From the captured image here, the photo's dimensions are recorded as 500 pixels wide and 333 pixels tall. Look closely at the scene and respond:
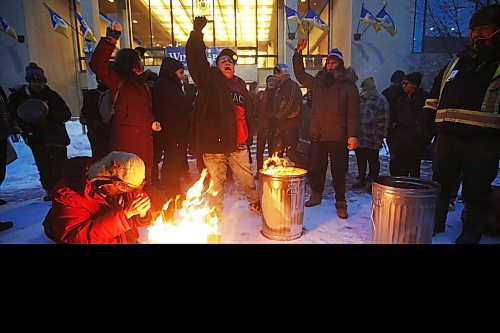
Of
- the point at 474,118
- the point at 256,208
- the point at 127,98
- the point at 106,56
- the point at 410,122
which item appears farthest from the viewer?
the point at 410,122

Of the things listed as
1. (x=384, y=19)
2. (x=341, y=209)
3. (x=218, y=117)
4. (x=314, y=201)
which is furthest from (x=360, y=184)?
(x=384, y=19)

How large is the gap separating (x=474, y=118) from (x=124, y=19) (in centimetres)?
1585

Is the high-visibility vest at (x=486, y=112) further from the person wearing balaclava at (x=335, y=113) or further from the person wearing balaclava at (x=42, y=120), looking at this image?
the person wearing balaclava at (x=42, y=120)

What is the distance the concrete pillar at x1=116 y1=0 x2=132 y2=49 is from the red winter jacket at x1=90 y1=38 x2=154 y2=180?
43.0 ft

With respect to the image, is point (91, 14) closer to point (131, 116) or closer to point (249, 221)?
point (131, 116)

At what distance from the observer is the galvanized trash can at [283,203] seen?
2906 mm

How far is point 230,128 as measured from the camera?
3434mm

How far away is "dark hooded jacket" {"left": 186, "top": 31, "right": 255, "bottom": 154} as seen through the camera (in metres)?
3.32

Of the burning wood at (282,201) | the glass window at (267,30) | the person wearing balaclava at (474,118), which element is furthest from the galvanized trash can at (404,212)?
the glass window at (267,30)

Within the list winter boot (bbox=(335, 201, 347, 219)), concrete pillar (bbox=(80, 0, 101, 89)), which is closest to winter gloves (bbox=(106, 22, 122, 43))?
winter boot (bbox=(335, 201, 347, 219))

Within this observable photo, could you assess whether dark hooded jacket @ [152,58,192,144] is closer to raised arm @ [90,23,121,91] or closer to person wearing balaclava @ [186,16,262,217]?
person wearing balaclava @ [186,16,262,217]

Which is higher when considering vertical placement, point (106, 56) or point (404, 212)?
point (106, 56)
